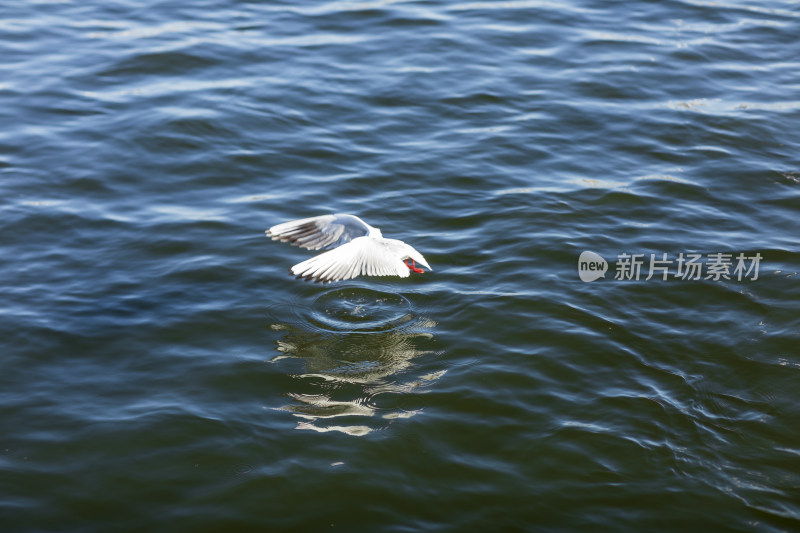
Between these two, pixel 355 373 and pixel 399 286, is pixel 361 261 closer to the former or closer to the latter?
pixel 355 373

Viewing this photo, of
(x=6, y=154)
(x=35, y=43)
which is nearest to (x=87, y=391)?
(x=6, y=154)

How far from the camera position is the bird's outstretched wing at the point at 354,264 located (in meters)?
6.84

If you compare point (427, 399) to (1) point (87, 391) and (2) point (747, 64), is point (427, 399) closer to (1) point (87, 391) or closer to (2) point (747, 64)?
(1) point (87, 391)

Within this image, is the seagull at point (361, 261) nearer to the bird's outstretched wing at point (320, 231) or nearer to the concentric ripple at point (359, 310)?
→ the bird's outstretched wing at point (320, 231)

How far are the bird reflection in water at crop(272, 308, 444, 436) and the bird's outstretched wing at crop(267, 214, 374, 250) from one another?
2.30 ft

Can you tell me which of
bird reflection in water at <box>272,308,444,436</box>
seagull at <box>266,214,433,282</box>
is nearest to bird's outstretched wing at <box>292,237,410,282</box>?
seagull at <box>266,214,433,282</box>

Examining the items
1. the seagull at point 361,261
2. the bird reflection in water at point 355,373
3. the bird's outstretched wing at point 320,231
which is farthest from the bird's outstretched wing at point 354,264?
the bird reflection in water at point 355,373

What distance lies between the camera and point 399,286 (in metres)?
7.94

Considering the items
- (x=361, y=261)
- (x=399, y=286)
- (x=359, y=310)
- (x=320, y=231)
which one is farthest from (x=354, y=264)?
(x=399, y=286)

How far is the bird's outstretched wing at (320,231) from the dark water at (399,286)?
624 mm

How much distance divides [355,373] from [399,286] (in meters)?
1.37

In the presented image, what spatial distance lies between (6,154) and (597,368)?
708 cm

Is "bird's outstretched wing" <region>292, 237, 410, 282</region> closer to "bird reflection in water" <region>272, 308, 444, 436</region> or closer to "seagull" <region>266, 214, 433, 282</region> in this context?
"seagull" <region>266, 214, 433, 282</region>

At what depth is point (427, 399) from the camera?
6.49m
